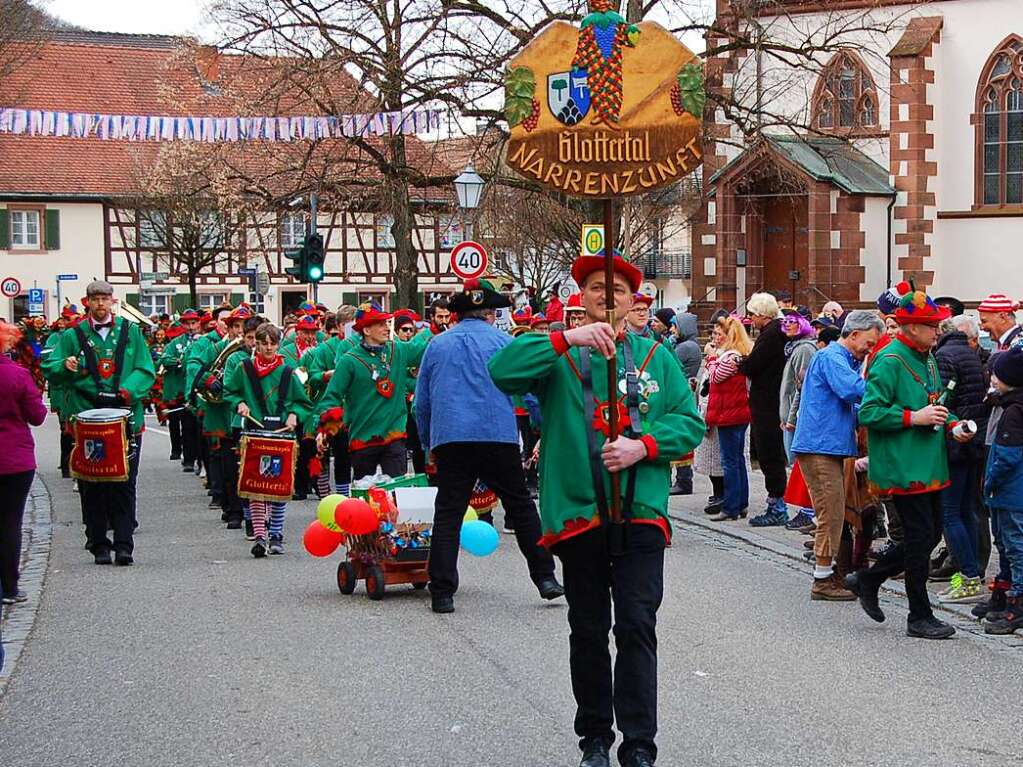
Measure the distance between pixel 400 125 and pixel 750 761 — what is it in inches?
731

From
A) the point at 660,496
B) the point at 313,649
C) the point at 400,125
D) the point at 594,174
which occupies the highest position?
the point at 400,125

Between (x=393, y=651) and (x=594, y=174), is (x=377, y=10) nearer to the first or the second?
(x=393, y=651)

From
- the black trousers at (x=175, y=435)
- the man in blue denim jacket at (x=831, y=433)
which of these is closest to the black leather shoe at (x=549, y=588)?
the man in blue denim jacket at (x=831, y=433)

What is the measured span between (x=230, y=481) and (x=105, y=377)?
102 inches

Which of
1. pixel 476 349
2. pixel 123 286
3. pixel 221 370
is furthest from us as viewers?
pixel 123 286

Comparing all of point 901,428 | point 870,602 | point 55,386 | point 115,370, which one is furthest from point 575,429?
point 55,386

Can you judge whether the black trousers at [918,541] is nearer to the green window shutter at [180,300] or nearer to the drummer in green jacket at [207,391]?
the drummer in green jacket at [207,391]

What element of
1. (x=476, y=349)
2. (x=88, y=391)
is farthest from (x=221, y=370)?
(x=476, y=349)

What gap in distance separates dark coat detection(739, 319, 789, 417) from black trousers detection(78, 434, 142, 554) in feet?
16.8

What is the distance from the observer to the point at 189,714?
7.17 meters

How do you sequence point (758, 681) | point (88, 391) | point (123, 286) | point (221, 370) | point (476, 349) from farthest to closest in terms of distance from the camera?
point (123, 286) → point (221, 370) → point (88, 391) → point (476, 349) → point (758, 681)

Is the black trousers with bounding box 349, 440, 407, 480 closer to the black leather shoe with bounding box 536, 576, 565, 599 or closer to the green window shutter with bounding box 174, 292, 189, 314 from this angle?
the black leather shoe with bounding box 536, 576, 565, 599

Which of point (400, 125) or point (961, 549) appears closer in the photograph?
point (961, 549)

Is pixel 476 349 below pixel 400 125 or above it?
below
